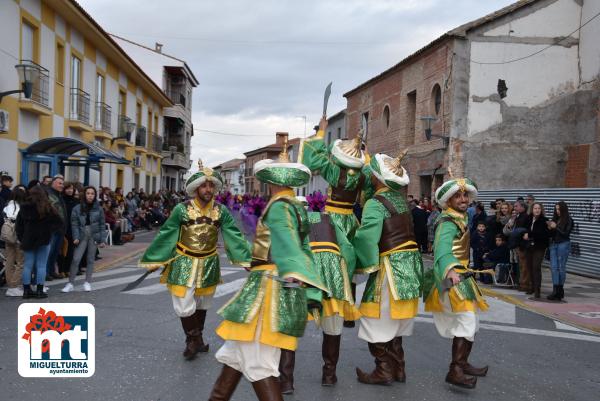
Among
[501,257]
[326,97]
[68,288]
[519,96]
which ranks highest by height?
[519,96]

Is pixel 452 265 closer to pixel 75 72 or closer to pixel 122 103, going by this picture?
pixel 75 72

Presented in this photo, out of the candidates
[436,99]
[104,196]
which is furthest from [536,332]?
[436,99]

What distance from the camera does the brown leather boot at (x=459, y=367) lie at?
5238mm

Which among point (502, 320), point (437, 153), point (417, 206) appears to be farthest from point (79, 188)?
point (437, 153)

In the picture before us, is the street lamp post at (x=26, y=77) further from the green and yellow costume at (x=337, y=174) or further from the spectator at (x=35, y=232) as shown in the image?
the green and yellow costume at (x=337, y=174)

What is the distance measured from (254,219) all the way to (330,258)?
11.5 feet

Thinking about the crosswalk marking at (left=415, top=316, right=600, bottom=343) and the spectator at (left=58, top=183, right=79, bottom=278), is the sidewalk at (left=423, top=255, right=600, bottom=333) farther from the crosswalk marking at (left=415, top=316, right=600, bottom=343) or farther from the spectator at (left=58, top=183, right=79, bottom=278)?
the spectator at (left=58, top=183, right=79, bottom=278)

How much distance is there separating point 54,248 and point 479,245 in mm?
8395

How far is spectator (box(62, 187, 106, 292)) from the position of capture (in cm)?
932

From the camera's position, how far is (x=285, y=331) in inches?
143

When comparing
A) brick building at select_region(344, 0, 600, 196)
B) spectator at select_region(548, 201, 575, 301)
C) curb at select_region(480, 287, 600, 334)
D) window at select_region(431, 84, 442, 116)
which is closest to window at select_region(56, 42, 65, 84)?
brick building at select_region(344, 0, 600, 196)

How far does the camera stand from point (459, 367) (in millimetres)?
5281

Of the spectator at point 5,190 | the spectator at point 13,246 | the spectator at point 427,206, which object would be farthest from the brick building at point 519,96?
the spectator at point 13,246

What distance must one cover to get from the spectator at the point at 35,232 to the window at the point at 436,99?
17.0m
